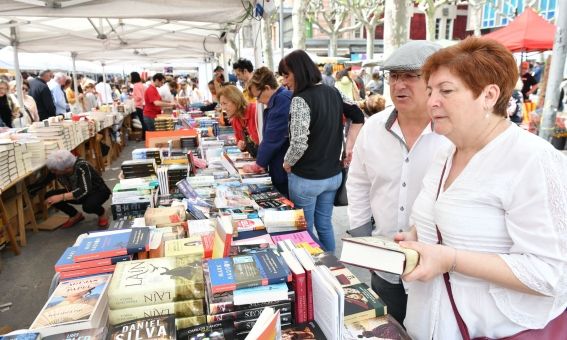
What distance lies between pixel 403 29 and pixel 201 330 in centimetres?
862

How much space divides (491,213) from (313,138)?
1.91 metres

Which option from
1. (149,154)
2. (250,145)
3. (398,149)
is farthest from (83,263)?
(250,145)

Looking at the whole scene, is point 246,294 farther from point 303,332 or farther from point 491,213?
point 491,213

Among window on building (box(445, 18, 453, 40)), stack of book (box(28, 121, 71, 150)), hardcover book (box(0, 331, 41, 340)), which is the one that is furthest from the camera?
window on building (box(445, 18, 453, 40))

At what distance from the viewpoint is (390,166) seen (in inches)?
68.9

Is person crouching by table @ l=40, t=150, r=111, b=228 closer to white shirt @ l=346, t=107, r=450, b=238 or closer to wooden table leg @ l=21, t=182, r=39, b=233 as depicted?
wooden table leg @ l=21, t=182, r=39, b=233

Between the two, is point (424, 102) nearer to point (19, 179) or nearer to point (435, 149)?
point (435, 149)

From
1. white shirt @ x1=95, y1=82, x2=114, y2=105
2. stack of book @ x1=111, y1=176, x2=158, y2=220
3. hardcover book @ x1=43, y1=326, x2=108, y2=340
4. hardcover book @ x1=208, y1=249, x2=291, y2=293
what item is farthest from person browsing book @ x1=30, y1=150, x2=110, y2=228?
white shirt @ x1=95, y1=82, x2=114, y2=105

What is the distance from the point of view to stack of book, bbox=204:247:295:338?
1295mm

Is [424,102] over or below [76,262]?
over

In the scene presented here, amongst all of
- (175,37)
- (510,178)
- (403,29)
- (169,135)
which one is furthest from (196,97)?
(510,178)

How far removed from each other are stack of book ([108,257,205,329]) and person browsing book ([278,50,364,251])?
5.25 ft

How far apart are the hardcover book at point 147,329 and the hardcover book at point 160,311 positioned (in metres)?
0.03

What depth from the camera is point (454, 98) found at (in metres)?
1.11
